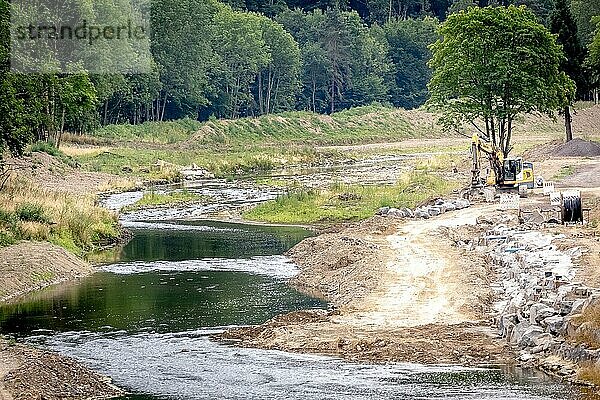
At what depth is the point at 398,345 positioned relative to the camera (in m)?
26.4

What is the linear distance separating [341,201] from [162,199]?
12.1 m

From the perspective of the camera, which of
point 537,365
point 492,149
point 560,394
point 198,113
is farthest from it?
point 198,113

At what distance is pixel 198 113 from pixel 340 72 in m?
36.2

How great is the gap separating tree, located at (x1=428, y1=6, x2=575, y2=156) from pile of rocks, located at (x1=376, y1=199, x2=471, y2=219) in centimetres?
862

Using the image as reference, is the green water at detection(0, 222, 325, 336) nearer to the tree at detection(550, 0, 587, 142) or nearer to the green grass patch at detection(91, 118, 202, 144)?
the tree at detection(550, 0, 587, 142)

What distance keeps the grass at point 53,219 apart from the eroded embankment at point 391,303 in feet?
30.1

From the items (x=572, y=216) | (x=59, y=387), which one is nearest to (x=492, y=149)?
(x=572, y=216)

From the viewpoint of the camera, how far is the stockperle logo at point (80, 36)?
269ft

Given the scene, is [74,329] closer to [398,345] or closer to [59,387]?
[59,387]

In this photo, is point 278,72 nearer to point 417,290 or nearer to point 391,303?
point 417,290

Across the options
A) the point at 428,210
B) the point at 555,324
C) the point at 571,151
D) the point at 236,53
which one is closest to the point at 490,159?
the point at 428,210

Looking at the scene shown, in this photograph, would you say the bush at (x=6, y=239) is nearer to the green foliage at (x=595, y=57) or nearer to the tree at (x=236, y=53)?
the green foliage at (x=595, y=57)

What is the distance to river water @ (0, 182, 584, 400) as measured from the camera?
2309 centimetres

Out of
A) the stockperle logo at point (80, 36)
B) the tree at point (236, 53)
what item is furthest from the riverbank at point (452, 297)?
the tree at point (236, 53)
